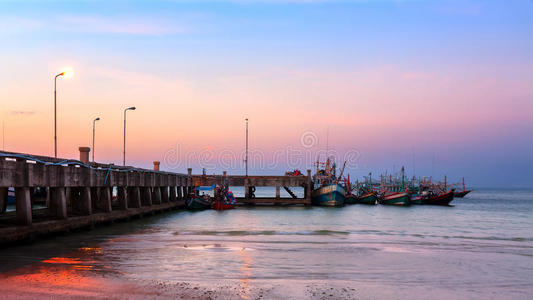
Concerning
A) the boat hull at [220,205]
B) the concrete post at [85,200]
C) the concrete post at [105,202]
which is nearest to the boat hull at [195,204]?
the boat hull at [220,205]

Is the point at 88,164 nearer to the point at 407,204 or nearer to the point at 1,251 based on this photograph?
the point at 1,251

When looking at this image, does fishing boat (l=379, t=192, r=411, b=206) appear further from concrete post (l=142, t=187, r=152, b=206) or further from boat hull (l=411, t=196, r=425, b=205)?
concrete post (l=142, t=187, r=152, b=206)

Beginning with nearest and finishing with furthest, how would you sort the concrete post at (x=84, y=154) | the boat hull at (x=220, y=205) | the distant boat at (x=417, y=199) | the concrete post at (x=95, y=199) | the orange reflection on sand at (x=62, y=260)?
the orange reflection on sand at (x=62, y=260) < the concrete post at (x=84, y=154) < the concrete post at (x=95, y=199) < the boat hull at (x=220, y=205) < the distant boat at (x=417, y=199)

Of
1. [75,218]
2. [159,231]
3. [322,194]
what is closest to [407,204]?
[322,194]

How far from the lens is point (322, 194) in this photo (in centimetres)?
7606

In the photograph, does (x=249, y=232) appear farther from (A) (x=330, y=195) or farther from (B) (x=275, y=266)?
(A) (x=330, y=195)

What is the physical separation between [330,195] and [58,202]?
175 feet

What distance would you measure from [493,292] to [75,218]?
2129cm

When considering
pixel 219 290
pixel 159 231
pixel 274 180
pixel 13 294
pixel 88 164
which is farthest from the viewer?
pixel 274 180

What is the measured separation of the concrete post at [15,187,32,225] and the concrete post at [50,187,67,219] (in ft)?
11.2

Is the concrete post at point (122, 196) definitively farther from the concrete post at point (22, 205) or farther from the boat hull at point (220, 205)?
the boat hull at point (220, 205)

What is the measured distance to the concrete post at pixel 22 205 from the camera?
70.1ft

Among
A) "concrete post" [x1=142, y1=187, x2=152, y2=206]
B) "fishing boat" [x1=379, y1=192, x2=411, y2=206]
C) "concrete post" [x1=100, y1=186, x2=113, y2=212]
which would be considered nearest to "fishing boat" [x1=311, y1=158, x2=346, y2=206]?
"fishing boat" [x1=379, y1=192, x2=411, y2=206]

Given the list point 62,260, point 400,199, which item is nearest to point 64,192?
point 62,260
